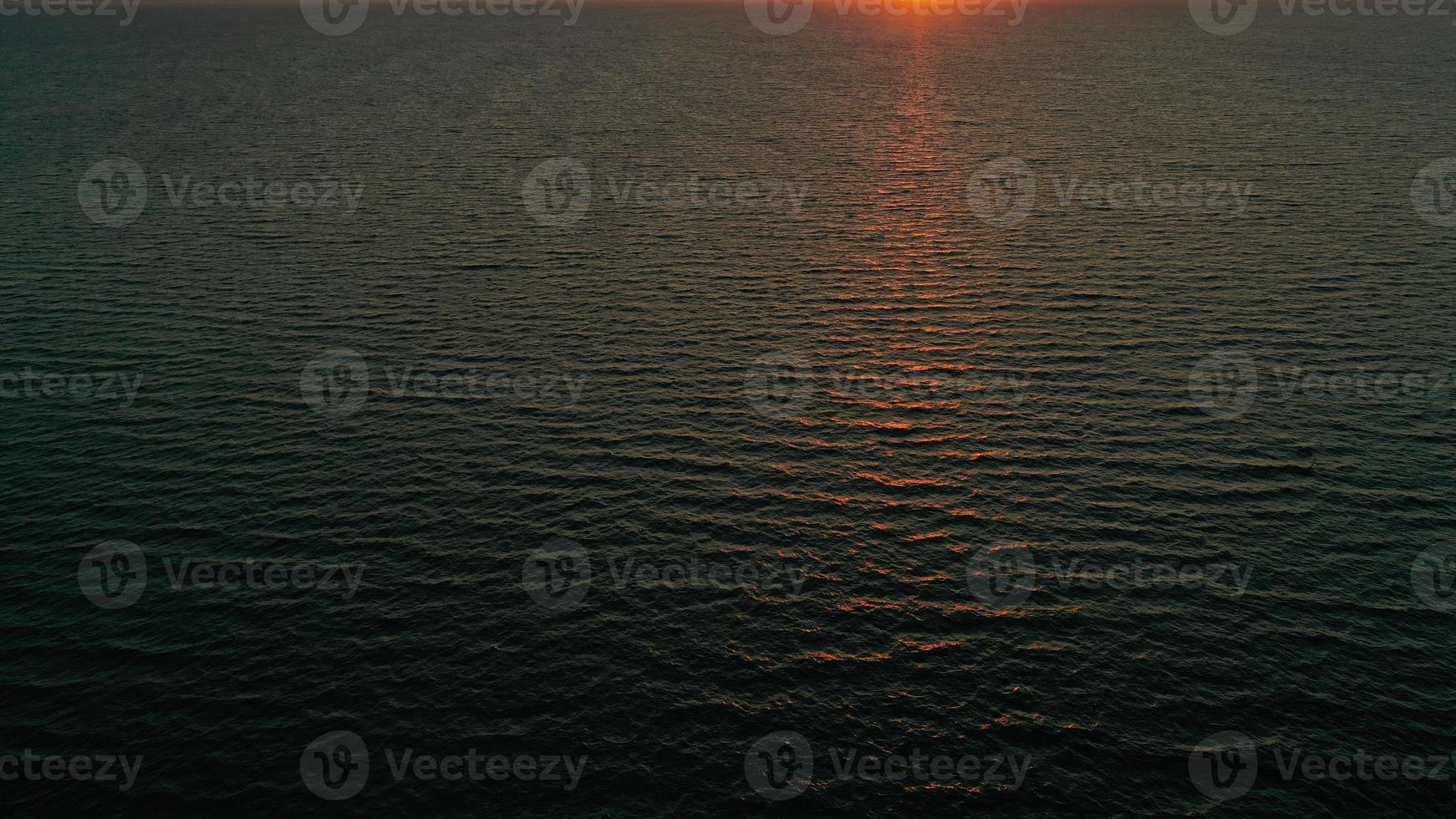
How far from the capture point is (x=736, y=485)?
Result: 4888cm

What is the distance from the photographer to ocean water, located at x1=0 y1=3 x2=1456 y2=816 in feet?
113

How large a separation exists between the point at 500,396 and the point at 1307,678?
40438 millimetres

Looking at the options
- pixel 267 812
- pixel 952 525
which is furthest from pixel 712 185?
pixel 267 812

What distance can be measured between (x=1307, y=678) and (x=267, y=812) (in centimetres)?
3473

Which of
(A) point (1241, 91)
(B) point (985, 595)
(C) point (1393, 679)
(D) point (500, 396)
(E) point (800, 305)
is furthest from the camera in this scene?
(A) point (1241, 91)

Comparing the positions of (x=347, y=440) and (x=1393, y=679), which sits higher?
(x=347, y=440)

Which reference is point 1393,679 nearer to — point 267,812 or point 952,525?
point 952,525


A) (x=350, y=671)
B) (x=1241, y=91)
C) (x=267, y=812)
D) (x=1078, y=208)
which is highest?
(x=1241, y=91)

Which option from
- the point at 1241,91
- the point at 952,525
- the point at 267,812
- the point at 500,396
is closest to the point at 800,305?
the point at 500,396

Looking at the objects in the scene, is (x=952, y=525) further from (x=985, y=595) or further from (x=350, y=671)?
(x=350, y=671)

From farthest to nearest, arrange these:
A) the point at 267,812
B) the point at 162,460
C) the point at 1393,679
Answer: the point at 162,460
the point at 1393,679
the point at 267,812

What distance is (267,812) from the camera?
31.6 meters

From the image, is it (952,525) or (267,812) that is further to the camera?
(952,525)

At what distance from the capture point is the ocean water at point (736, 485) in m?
34.3
